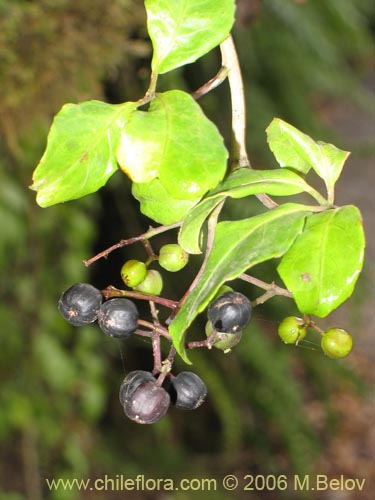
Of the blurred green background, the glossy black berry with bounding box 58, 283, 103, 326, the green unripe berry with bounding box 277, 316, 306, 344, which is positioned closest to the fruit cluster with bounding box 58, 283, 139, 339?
the glossy black berry with bounding box 58, 283, 103, 326

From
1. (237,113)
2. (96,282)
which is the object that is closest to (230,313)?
(237,113)

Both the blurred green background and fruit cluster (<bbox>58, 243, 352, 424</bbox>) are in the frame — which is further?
the blurred green background

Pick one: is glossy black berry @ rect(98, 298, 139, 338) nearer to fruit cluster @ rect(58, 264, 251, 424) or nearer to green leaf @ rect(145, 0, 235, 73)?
fruit cluster @ rect(58, 264, 251, 424)

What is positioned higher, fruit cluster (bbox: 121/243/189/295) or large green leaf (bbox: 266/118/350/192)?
large green leaf (bbox: 266/118/350/192)

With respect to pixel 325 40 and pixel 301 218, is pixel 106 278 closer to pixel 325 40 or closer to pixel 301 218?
pixel 325 40

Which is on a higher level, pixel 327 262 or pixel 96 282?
pixel 327 262

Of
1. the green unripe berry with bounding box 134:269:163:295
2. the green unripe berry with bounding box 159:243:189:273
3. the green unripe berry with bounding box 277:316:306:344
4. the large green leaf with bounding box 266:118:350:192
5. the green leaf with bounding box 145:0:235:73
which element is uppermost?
the green leaf with bounding box 145:0:235:73

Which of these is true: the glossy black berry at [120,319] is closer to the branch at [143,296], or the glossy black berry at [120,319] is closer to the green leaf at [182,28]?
the branch at [143,296]

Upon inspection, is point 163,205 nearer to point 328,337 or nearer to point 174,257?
point 174,257
